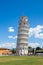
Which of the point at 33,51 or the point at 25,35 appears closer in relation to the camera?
the point at 25,35

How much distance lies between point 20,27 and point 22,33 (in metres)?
4.36

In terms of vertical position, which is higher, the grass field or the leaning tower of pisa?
the leaning tower of pisa

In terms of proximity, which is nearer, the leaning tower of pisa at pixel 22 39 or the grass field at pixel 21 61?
the grass field at pixel 21 61

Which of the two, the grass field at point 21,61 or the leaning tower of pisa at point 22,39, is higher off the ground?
the leaning tower of pisa at point 22,39

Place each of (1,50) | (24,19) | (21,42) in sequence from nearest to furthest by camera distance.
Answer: (21,42) → (24,19) → (1,50)

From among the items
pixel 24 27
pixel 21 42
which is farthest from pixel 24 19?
pixel 21 42

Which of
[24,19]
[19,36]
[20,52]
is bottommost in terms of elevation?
[20,52]

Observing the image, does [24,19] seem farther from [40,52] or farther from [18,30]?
[40,52]

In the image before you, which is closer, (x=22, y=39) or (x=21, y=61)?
(x=21, y=61)

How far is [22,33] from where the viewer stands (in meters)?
112

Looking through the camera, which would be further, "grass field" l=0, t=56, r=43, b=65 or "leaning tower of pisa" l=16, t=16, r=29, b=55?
"leaning tower of pisa" l=16, t=16, r=29, b=55

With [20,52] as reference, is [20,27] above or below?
above

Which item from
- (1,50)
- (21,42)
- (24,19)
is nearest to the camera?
(21,42)

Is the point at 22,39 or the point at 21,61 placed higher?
the point at 22,39
